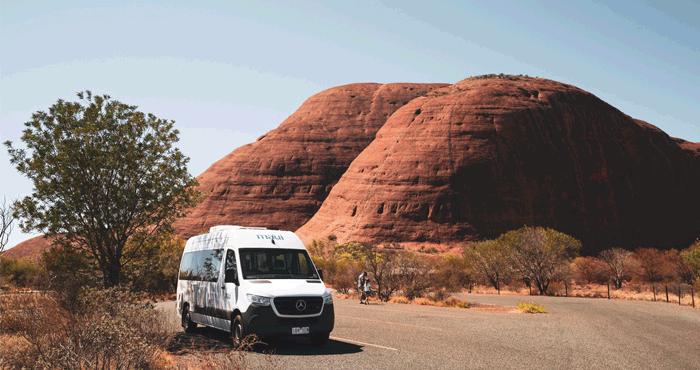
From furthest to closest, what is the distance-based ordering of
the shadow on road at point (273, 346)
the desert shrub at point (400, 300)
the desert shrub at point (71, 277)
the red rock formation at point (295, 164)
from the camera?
the red rock formation at point (295, 164), the desert shrub at point (400, 300), the desert shrub at point (71, 277), the shadow on road at point (273, 346)

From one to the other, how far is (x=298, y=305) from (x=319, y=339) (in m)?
1.20

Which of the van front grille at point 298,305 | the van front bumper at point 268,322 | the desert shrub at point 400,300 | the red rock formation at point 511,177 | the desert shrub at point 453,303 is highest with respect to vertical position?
the red rock formation at point 511,177

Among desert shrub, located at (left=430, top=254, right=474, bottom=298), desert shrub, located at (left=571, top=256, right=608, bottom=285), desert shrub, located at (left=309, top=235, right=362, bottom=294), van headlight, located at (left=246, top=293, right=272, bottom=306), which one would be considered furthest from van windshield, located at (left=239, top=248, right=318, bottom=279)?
desert shrub, located at (left=571, top=256, right=608, bottom=285)

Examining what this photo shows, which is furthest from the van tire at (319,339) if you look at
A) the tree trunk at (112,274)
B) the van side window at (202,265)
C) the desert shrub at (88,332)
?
the tree trunk at (112,274)

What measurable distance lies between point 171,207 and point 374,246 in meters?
51.6

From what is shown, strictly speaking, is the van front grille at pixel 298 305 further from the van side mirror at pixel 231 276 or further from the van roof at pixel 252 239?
the van roof at pixel 252 239

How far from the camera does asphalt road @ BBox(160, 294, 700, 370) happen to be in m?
9.72

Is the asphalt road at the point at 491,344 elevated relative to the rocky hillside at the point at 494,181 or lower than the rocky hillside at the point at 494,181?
lower

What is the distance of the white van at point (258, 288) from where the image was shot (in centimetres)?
1077

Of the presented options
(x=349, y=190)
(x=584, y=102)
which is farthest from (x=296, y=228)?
(x=584, y=102)

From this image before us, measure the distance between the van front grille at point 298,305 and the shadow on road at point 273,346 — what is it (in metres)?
0.79

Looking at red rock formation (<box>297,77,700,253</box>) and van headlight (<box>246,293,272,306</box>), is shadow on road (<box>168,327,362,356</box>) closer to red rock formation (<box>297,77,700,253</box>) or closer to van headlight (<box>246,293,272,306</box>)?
van headlight (<box>246,293,272,306</box>)

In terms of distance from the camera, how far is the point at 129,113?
12961 mm

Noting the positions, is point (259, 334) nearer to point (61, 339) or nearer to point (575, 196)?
point (61, 339)
